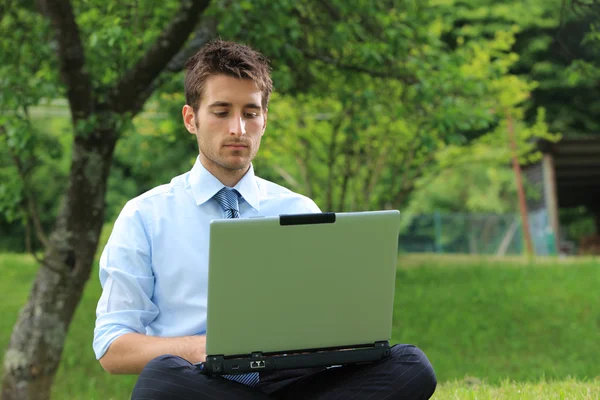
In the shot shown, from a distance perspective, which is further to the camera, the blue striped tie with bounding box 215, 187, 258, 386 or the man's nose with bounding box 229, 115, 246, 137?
the blue striped tie with bounding box 215, 187, 258, 386

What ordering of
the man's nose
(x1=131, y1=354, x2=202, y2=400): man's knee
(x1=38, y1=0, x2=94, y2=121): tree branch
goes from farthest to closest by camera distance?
(x1=38, y1=0, x2=94, y2=121): tree branch → the man's nose → (x1=131, y1=354, x2=202, y2=400): man's knee

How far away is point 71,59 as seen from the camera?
617cm

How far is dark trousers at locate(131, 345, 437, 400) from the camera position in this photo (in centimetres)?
242

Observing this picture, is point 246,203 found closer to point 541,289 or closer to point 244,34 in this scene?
point 244,34

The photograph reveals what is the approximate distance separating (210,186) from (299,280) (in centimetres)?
64

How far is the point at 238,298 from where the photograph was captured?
2.26m

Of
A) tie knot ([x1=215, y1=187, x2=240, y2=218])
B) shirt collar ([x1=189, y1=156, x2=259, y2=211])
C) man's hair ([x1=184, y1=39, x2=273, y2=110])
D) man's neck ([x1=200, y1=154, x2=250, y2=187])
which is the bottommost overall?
tie knot ([x1=215, y1=187, x2=240, y2=218])

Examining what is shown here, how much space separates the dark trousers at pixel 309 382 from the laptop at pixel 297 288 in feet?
0.33

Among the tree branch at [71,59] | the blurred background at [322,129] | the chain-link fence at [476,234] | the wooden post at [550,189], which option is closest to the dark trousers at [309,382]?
the blurred background at [322,129]

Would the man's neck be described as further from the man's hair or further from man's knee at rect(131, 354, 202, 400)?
man's knee at rect(131, 354, 202, 400)

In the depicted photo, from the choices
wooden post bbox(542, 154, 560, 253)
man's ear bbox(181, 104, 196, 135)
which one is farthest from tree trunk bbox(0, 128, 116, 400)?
wooden post bbox(542, 154, 560, 253)

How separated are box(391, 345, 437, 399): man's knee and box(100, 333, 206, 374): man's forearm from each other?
61cm

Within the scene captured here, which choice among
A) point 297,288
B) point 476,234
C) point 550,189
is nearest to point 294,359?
point 297,288

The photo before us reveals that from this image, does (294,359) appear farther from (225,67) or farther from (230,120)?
(225,67)
